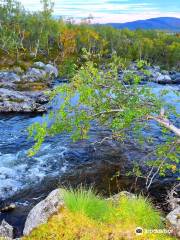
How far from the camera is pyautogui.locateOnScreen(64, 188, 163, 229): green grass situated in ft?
40.0

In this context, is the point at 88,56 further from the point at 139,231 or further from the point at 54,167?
the point at 139,231

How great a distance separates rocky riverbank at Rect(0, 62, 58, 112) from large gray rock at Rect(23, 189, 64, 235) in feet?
98.6

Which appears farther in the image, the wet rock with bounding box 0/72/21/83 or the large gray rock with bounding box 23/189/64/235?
the wet rock with bounding box 0/72/21/83

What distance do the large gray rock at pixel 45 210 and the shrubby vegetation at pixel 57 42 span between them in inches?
2964

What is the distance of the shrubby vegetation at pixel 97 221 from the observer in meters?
11.5

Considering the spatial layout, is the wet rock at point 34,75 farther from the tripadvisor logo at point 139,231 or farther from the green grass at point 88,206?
the tripadvisor logo at point 139,231

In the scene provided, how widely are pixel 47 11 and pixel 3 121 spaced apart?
76.3 meters

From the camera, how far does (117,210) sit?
12695 millimetres

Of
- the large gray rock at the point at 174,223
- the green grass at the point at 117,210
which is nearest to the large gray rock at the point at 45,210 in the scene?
the green grass at the point at 117,210

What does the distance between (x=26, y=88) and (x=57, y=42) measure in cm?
6875

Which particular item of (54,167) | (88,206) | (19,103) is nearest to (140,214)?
(88,206)

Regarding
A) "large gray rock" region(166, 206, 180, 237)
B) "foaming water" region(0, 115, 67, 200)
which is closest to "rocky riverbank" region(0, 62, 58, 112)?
"foaming water" region(0, 115, 67, 200)

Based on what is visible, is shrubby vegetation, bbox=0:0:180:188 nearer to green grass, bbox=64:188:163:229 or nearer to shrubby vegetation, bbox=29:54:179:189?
shrubby vegetation, bbox=29:54:179:189

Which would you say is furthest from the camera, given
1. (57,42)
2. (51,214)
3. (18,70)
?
(57,42)
